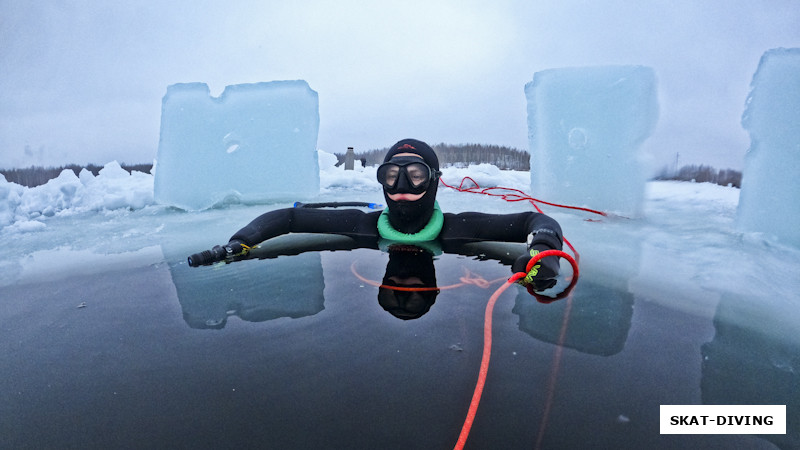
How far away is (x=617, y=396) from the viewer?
114 cm

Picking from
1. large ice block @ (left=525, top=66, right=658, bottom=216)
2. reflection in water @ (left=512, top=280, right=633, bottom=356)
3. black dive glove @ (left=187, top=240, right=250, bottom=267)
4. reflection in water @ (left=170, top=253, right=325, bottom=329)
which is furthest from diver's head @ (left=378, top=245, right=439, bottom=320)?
large ice block @ (left=525, top=66, right=658, bottom=216)

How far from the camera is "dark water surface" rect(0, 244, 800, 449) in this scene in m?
1.00

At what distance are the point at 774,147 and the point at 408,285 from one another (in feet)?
11.5

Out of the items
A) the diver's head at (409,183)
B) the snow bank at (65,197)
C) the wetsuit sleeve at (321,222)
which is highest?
the diver's head at (409,183)

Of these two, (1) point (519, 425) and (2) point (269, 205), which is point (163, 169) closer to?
(2) point (269, 205)

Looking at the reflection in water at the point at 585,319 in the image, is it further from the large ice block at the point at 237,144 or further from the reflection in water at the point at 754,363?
the large ice block at the point at 237,144

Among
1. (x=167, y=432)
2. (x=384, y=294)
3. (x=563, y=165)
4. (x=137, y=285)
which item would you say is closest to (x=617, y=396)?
(x=384, y=294)

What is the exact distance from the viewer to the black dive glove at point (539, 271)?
76.7 inches

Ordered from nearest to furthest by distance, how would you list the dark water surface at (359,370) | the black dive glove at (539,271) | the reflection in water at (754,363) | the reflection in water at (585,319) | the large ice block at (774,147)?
the dark water surface at (359,370)
the reflection in water at (754,363)
the reflection in water at (585,319)
the black dive glove at (539,271)
the large ice block at (774,147)

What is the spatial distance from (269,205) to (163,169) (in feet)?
4.73

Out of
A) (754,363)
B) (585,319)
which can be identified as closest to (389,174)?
(585,319)

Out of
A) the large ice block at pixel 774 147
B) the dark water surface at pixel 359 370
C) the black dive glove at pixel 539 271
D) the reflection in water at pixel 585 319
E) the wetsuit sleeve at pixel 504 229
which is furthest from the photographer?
the large ice block at pixel 774 147

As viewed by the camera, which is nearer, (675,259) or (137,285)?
(137,285)

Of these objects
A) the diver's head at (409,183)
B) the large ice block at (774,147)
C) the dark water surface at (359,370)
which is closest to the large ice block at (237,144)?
the diver's head at (409,183)
